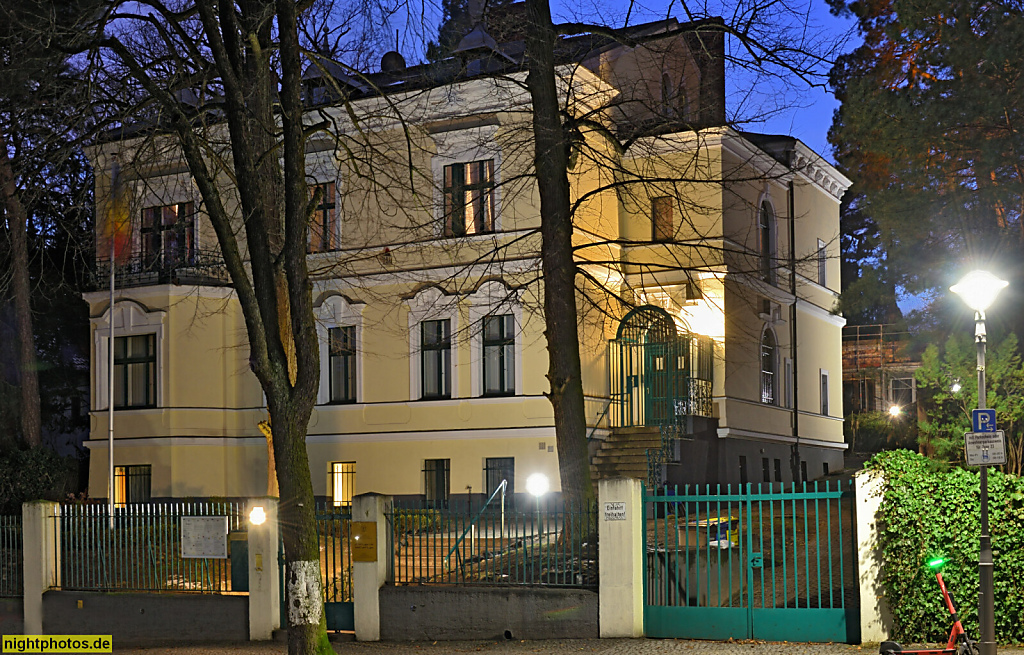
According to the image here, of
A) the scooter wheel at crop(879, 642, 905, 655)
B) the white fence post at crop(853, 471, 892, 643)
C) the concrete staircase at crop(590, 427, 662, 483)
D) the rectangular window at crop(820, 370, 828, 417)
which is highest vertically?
the rectangular window at crop(820, 370, 828, 417)

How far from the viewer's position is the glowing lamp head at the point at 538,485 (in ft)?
79.9

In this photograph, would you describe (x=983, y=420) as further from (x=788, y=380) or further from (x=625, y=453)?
(x=788, y=380)

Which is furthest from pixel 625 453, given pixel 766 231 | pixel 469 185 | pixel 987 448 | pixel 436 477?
pixel 987 448

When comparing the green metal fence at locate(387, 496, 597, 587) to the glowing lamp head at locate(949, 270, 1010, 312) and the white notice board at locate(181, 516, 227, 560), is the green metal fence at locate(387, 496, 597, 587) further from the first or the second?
the glowing lamp head at locate(949, 270, 1010, 312)

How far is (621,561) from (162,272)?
19091 millimetres

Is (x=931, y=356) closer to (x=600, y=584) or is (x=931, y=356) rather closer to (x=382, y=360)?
(x=600, y=584)

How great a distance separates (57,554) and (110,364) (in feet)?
35.5

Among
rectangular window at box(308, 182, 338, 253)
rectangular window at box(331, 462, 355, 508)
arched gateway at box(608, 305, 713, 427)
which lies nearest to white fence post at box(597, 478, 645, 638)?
arched gateway at box(608, 305, 713, 427)

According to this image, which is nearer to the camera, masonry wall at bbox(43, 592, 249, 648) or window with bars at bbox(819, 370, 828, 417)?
masonry wall at bbox(43, 592, 249, 648)

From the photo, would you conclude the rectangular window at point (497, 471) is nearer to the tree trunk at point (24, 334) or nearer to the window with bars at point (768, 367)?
the window with bars at point (768, 367)

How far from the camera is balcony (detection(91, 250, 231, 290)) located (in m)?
29.7

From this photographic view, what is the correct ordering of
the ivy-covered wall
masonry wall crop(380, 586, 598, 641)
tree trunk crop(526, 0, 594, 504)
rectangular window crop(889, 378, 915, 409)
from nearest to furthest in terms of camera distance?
the ivy-covered wall, masonry wall crop(380, 586, 598, 641), tree trunk crop(526, 0, 594, 504), rectangular window crop(889, 378, 915, 409)

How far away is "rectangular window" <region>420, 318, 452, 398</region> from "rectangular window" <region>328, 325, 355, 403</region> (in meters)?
2.00

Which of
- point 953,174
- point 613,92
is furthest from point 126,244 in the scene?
point 953,174
